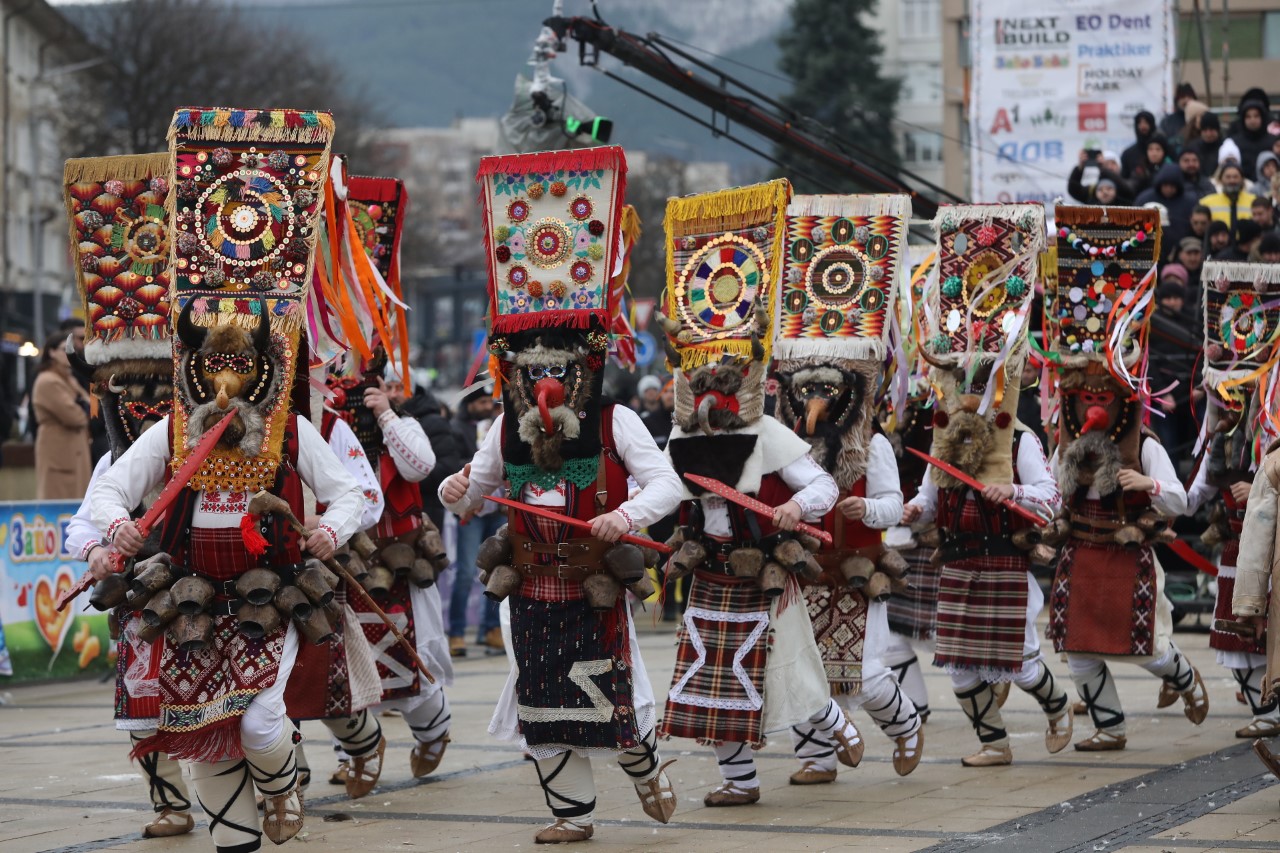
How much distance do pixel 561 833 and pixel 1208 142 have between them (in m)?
13.0

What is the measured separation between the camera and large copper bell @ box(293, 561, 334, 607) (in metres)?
7.05

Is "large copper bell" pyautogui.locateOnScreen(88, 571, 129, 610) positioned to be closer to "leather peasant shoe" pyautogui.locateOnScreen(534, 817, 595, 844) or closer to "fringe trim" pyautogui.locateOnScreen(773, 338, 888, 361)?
"leather peasant shoe" pyautogui.locateOnScreen(534, 817, 595, 844)

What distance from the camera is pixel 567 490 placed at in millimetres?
7809

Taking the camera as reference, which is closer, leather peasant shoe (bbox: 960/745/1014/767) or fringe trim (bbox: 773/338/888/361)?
fringe trim (bbox: 773/338/888/361)

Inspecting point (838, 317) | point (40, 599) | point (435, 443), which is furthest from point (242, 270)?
point (40, 599)

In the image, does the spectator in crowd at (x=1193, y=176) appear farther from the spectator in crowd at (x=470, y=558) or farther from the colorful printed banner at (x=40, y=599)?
the colorful printed banner at (x=40, y=599)

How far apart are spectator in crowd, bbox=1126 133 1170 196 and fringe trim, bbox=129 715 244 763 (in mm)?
13103

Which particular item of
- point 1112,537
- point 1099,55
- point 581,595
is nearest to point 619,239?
point 581,595

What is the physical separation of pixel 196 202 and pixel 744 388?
2.49m

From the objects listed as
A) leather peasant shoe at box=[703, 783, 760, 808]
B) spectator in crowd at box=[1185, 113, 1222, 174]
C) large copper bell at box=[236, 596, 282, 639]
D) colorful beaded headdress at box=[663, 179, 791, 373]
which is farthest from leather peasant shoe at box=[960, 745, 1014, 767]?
spectator in crowd at box=[1185, 113, 1222, 174]

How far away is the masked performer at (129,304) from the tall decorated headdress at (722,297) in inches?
87.9

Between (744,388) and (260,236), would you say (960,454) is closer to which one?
(744,388)

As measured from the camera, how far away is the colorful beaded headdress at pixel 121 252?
844cm

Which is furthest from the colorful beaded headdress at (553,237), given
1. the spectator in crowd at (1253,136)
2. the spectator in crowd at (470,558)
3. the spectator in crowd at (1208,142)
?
the spectator in crowd at (1208,142)
